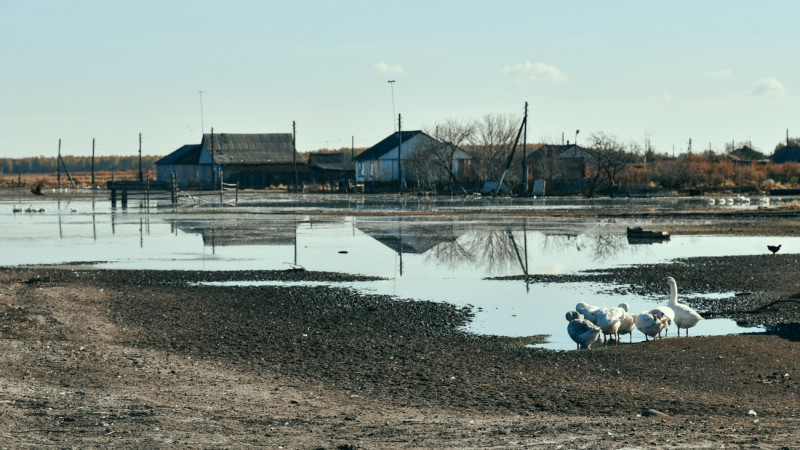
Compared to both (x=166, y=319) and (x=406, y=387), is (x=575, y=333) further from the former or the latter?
(x=166, y=319)

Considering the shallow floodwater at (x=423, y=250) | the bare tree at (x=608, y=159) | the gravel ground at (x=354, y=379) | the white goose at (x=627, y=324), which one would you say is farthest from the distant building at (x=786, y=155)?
the white goose at (x=627, y=324)

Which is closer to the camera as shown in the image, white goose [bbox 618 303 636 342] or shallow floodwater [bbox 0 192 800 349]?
white goose [bbox 618 303 636 342]

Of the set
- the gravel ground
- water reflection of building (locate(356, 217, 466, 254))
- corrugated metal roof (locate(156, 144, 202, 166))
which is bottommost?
the gravel ground

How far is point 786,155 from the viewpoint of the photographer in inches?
4574

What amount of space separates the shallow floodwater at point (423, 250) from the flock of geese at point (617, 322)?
21 centimetres

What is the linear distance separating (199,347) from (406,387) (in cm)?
310

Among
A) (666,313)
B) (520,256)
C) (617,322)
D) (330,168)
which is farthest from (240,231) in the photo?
(330,168)

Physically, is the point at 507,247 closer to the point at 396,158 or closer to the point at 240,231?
the point at 240,231

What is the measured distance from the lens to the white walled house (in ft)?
285

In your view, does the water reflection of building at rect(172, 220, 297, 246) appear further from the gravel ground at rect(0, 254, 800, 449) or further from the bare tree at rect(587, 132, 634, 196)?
the bare tree at rect(587, 132, 634, 196)

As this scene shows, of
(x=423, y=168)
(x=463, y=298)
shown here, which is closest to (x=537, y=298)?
(x=463, y=298)

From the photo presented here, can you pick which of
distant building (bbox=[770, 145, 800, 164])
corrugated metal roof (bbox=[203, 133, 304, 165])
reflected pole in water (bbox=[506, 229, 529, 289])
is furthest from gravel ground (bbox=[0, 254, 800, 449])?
distant building (bbox=[770, 145, 800, 164])

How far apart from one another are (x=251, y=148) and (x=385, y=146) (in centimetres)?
1741

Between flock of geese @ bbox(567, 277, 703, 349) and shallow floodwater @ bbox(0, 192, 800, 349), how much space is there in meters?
0.21
